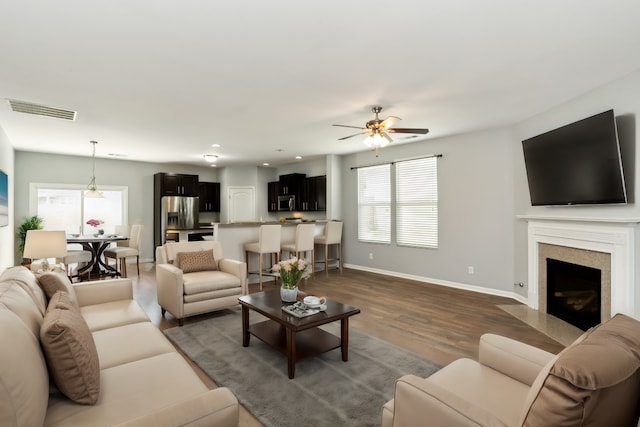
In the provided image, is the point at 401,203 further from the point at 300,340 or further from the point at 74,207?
the point at 74,207

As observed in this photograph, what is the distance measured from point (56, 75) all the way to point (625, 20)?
4535mm

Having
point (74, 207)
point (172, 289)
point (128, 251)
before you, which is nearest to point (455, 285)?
point (172, 289)

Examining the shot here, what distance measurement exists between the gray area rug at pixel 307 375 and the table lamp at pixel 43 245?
4.62 feet

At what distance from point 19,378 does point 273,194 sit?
8.02 m

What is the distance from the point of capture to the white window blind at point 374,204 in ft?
21.2

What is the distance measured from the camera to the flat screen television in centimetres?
301

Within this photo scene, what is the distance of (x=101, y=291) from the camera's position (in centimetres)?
296

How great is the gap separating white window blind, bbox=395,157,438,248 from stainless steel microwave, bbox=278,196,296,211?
10.1 ft

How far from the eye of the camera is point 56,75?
9.67ft

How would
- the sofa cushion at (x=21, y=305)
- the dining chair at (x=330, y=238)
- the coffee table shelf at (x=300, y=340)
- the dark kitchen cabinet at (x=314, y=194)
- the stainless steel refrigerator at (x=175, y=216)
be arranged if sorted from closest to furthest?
1. the sofa cushion at (x=21, y=305)
2. the coffee table shelf at (x=300, y=340)
3. the dining chair at (x=330, y=238)
4. the dark kitchen cabinet at (x=314, y=194)
5. the stainless steel refrigerator at (x=175, y=216)

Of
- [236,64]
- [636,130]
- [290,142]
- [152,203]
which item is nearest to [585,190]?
[636,130]

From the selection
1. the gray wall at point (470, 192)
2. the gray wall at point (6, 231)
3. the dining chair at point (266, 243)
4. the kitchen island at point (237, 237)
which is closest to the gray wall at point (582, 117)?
the gray wall at point (470, 192)

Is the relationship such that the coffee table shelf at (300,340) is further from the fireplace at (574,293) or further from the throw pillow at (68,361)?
the fireplace at (574,293)

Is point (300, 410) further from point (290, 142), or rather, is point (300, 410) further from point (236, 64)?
point (290, 142)
